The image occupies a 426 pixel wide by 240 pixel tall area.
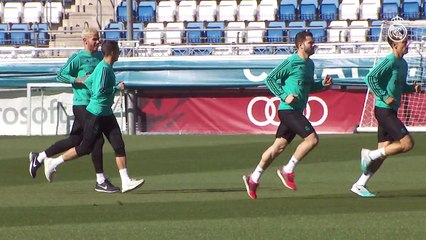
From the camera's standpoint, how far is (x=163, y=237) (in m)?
8.98

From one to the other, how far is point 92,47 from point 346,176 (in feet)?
13.5

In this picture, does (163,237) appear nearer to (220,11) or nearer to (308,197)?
(308,197)

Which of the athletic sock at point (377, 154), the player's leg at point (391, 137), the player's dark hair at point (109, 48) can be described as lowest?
the athletic sock at point (377, 154)

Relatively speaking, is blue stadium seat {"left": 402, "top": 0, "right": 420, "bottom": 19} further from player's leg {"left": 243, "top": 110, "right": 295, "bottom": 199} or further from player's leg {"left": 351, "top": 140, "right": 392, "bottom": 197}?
player's leg {"left": 243, "top": 110, "right": 295, "bottom": 199}

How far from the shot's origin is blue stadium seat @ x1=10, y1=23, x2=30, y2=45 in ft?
109

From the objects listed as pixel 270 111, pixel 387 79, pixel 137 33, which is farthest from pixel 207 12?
pixel 387 79

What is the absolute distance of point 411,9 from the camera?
33969 millimetres

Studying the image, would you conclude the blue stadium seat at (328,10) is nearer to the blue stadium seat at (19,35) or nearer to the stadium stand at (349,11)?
the stadium stand at (349,11)

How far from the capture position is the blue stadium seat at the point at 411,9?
33.8 m

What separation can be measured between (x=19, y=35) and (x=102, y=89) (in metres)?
21.9

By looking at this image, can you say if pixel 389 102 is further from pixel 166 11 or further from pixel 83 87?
pixel 166 11

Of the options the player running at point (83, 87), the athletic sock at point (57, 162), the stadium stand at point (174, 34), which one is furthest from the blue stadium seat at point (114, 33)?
the athletic sock at point (57, 162)

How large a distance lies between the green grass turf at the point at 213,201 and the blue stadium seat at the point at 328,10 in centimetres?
1442

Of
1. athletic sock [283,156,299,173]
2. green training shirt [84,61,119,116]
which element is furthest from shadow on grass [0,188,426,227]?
green training shirt [84,61,119,116]
